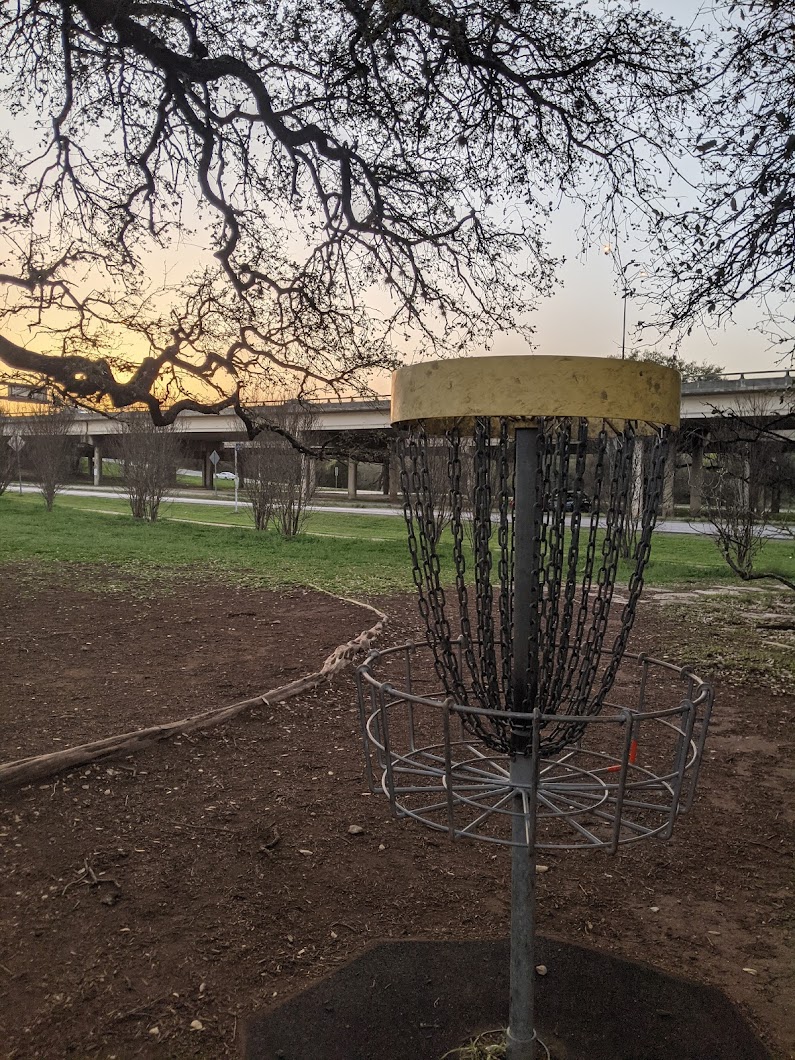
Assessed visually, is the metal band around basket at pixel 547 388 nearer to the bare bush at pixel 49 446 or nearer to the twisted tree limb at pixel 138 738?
the twisted tree limb at pixel 138 738

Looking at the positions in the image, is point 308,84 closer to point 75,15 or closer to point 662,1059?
point 75,15

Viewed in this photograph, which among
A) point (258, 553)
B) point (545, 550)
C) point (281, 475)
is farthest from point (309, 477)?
point (545, 550)

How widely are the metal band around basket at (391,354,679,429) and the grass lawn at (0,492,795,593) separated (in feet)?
32.1

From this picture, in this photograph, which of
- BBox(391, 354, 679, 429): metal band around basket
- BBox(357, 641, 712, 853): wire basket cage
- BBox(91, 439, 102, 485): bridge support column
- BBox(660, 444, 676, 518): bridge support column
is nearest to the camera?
BBox(391, 354, 679, 429): metal band around basket

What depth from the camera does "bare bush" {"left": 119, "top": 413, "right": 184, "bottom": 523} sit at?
64.9ft

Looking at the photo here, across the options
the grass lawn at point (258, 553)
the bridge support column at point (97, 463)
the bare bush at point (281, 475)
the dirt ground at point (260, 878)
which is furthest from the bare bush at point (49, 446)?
the bridge support column at point (97, 463)

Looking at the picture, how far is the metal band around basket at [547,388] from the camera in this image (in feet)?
5.25

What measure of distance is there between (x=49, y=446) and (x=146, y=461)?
4108mm

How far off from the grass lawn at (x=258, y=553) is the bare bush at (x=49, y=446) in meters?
1.16

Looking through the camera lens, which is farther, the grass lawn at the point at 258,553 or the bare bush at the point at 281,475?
the bare bush at the point at 281,475

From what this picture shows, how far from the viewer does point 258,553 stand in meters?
15.3

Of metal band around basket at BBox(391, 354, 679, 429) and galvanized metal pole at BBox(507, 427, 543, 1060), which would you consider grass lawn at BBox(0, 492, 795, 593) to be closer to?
galvanized metal pole at BBox(507, 427, 543, 1060)

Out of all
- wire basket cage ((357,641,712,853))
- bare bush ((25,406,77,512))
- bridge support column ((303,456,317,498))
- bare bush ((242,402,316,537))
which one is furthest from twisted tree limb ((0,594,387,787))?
bare bush ((25,406,77,512))

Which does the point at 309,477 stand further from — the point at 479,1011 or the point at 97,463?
the point at 97,463
